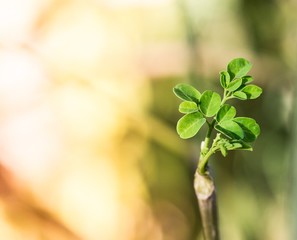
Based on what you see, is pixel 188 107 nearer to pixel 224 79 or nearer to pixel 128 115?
pixel 224 79

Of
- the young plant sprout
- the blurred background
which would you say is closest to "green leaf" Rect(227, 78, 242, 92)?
the young plant sprout

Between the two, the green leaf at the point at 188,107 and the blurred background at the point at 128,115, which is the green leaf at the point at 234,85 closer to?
the green leaf at the point at 188,107

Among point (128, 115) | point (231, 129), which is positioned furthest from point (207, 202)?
point (128, 115)

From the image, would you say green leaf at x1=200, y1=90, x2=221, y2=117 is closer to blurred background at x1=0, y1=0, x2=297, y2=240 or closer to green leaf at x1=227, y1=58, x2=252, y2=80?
green leaf at x1=227, y1=58, x2=252, y2=80

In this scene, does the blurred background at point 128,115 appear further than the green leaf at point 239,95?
Yes

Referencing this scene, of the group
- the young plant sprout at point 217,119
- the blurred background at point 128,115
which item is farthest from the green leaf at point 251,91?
the blurred background at point 128,115

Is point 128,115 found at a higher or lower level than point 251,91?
higher

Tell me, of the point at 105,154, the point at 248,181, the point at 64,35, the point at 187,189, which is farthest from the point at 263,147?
the point at 64,35
